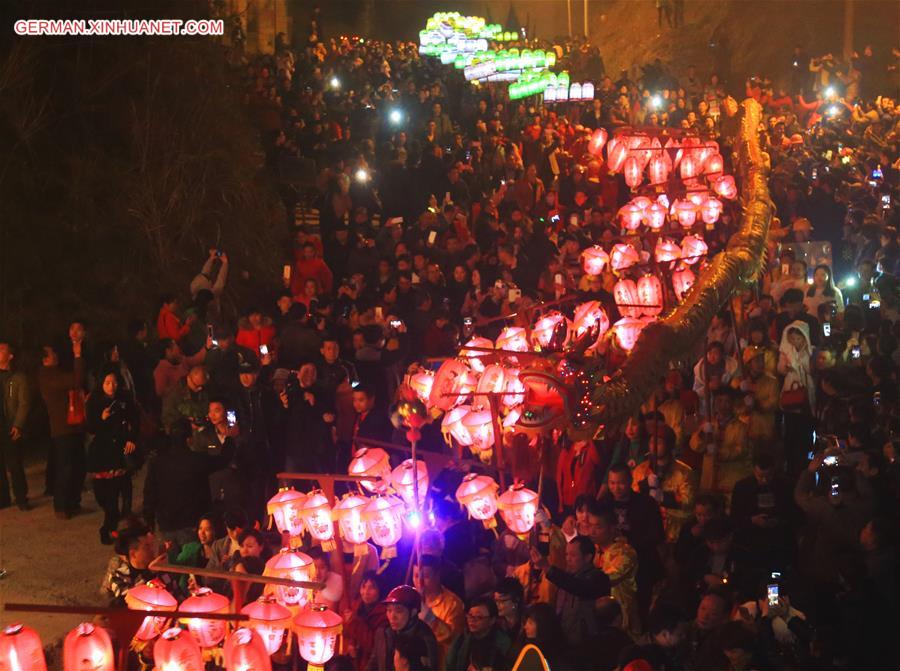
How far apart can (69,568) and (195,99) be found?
26.8 ft

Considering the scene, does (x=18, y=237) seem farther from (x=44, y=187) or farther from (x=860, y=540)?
(x=860, y=540)

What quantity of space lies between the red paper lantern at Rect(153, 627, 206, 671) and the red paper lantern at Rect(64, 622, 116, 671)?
296mm

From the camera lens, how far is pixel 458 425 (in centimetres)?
846

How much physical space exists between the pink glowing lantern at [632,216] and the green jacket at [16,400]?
322 inches

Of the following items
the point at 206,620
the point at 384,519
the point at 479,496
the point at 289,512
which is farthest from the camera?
the point at 479,496

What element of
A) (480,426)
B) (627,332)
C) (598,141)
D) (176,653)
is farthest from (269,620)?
(598,141)

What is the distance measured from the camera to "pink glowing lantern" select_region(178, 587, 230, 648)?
20.9 feet

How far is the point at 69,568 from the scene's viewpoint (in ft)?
30.4

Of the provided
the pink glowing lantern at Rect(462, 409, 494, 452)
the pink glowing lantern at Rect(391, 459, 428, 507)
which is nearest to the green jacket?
the pink glowing lantern at Rect(391, 459, 428, 507)

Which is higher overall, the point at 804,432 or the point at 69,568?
the point at 804,432

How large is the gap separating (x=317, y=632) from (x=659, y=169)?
34.6 feet

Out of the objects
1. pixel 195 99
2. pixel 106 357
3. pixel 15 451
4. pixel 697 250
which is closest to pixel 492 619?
pixel 106 357

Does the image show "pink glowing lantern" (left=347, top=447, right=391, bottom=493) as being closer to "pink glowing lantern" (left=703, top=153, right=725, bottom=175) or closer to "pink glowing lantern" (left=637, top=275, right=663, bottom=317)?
"pink glowing lantern" (left=637, top=275, right=663, bottom=317)

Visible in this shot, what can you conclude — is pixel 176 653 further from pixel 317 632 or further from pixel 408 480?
pixel 408 480
